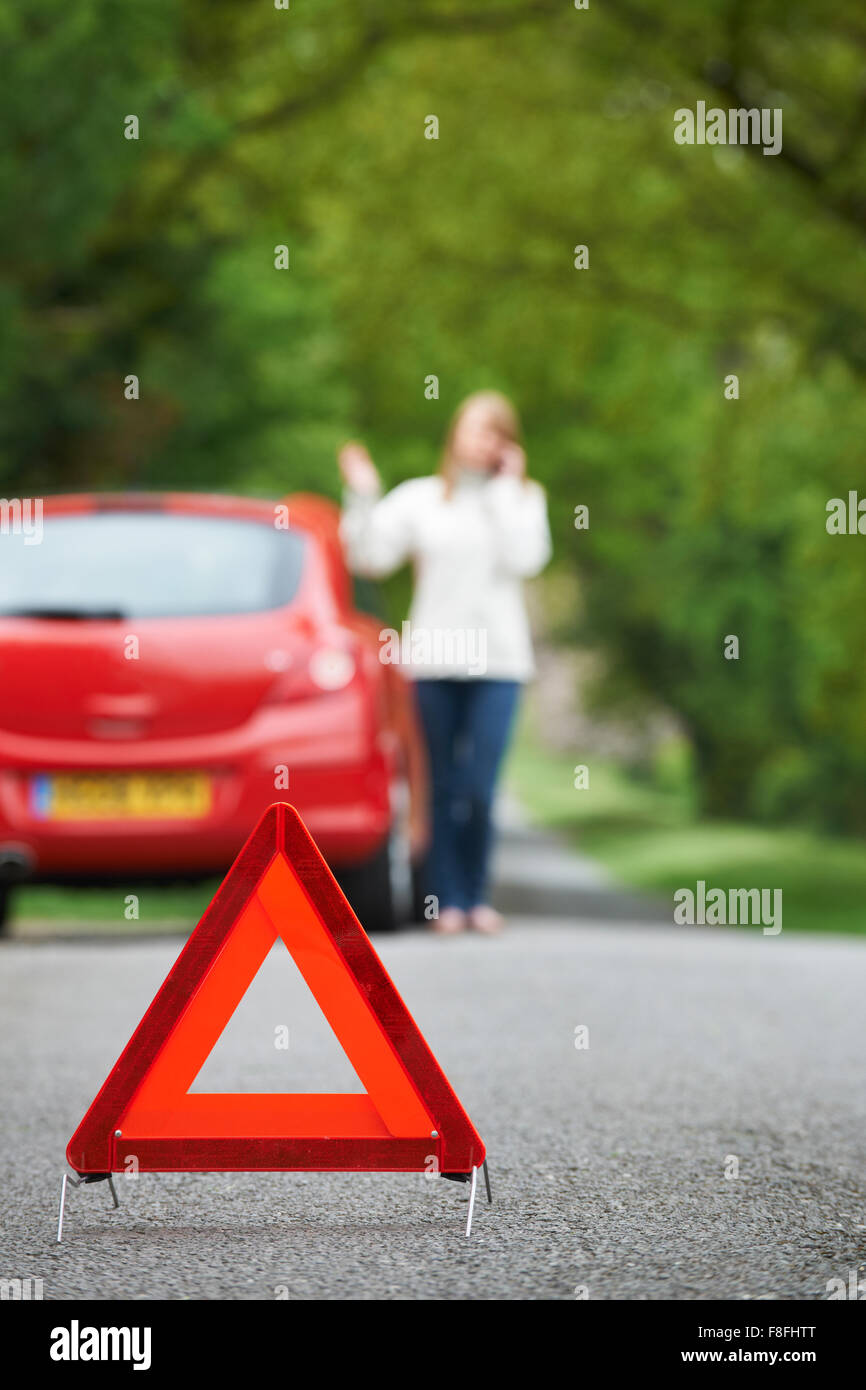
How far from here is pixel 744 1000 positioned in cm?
704

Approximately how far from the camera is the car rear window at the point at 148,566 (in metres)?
8.33

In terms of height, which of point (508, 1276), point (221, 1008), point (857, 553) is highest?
point (857, 553)

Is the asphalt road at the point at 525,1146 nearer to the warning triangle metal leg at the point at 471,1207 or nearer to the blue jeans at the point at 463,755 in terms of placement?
the warning triangle metal leg at the point at 471,1207

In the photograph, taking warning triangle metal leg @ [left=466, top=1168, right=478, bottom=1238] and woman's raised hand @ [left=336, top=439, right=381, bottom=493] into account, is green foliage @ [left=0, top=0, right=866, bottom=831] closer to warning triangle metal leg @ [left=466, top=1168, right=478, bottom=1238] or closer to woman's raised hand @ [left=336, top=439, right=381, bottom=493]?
woman's raised hand @ [left=336, top=439, right=381, bottom=493]

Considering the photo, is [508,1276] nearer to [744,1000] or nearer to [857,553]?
[744,1000]

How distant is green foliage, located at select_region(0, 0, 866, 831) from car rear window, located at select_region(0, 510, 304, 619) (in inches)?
192

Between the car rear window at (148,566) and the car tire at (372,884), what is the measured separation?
1081 millimetres

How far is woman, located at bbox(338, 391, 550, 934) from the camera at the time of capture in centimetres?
835

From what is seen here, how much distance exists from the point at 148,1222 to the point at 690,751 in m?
36.7

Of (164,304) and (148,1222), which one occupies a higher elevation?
(164,304)

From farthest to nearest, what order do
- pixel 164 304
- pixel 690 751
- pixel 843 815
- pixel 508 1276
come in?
pixel 690 751, pixel 843 815, pixel 164 304, pixel 508 1276

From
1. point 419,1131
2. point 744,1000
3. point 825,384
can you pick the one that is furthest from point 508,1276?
point 825,384

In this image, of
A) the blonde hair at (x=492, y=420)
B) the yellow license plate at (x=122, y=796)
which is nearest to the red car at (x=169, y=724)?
the yellow license plate at (x=122, y=796)

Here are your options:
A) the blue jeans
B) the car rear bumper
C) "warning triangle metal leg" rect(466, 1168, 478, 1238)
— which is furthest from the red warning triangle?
the blue jeans
